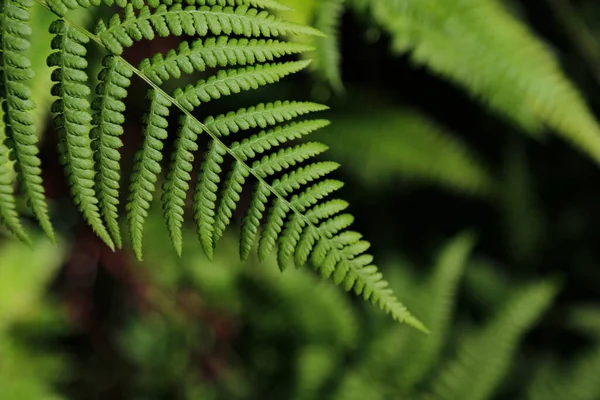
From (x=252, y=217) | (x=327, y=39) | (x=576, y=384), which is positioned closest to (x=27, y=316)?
(x=327, y=39)

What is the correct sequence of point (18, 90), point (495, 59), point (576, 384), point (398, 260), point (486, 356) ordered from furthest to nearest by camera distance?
point (398, 260), point (576, 384), point (486, 356), point (495, 59), point (18, 90)

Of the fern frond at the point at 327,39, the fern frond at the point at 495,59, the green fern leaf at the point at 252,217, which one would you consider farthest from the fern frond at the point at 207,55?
the fern frond at the point at 495,59

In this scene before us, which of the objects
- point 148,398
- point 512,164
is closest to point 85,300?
point 148,398

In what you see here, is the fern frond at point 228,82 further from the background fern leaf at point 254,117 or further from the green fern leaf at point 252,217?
the green fern leaf at point 252,217

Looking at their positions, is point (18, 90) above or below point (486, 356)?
above

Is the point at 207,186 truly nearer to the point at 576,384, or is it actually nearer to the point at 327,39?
the point at 327,39

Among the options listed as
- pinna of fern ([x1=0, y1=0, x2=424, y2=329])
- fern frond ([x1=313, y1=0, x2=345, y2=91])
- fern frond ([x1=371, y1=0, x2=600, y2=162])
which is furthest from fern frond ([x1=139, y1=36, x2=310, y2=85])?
fern frond ([x1=371, y1=0, x2=600, y2=162])
